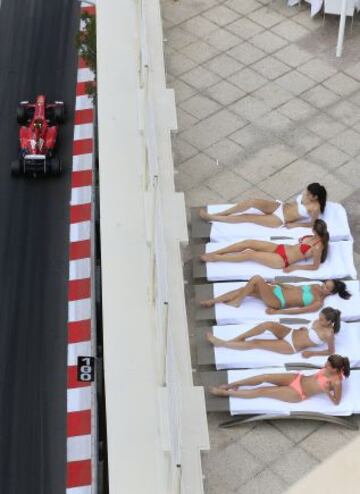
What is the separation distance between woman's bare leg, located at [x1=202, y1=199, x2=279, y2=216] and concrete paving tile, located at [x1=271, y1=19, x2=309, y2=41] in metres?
3.51

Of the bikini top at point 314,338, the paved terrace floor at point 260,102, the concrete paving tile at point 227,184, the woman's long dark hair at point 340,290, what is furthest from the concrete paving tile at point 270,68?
the bikini top at point 314,338

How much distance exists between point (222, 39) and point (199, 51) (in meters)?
0.39

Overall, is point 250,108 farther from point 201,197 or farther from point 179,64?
point 201,197

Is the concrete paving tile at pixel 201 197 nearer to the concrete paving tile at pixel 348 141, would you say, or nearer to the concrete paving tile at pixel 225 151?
the concrete paving tile at pixel 225 151

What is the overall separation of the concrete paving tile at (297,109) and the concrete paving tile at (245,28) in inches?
55.6

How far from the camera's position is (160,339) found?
29.7ft

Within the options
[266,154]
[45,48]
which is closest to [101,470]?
[266,154]

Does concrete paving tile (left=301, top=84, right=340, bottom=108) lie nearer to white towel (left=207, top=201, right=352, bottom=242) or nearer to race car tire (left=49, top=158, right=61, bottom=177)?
white towel (left=207, top=201, right=352, bottom=242)

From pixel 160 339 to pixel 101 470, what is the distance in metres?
3.74

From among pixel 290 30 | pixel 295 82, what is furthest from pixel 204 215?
pixel 290 30

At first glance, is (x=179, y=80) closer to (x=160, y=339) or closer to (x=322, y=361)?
(x=322, y=361)

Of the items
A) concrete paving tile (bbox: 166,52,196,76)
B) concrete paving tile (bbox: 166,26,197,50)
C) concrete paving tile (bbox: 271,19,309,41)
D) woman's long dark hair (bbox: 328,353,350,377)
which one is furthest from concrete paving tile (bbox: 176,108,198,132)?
woman's long dark hair (bbox: 328,353,350,377)

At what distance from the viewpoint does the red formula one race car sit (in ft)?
55.2

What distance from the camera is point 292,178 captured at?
1273 cm
